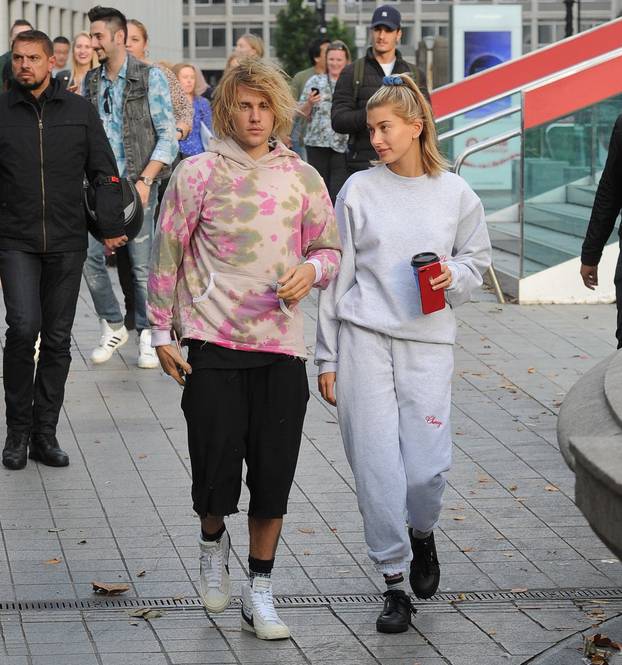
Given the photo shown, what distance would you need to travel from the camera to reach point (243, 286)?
5133 mm

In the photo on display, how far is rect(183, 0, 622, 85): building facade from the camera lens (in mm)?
119312

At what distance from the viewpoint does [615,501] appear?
3102 millimetres

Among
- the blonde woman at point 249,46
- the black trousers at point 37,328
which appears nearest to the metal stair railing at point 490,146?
the blonde woman at point 249,46

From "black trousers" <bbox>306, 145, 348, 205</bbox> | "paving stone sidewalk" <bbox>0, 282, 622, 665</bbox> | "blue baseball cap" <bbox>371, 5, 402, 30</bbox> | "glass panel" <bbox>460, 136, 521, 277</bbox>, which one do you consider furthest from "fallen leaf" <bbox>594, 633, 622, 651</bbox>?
"black trousers" <bbox>306, 145, 348, 205</bbox>

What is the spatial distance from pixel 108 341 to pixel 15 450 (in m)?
2.78

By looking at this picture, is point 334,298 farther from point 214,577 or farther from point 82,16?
point 82,16

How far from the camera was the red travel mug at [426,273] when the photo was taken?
520cm

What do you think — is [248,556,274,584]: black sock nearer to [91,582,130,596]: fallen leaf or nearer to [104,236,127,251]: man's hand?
[91,582,130,596]: fallen leaf

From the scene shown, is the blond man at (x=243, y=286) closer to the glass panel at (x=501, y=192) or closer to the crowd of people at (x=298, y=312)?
the crowd of people at (x=298, y=312)

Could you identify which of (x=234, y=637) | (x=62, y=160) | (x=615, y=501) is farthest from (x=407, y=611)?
(x=62, y=160)

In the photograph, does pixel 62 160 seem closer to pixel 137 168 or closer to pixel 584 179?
pixel 137 168

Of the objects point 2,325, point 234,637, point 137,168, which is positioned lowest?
point 2,325

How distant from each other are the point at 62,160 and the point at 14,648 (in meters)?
2.98

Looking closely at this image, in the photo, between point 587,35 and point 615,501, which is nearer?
point 615,501
